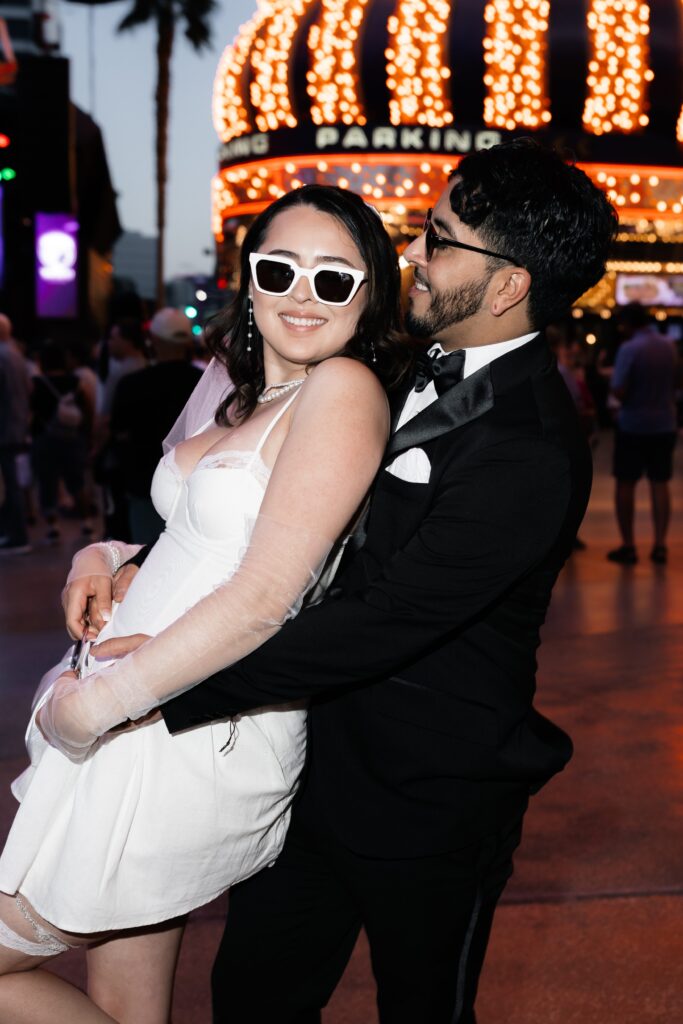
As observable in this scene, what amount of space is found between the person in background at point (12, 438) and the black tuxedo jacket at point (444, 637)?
7988 millimetres

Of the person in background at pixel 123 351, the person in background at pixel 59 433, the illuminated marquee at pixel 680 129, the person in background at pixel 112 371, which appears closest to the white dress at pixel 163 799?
the person in background at pixel 112 371

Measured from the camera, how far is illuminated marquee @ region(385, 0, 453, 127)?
1636 centimetres

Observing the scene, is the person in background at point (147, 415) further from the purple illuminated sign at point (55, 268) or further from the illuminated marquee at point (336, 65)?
the purple illuminated sign at point (55, 268)


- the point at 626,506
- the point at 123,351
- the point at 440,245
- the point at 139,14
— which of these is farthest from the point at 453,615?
the point at 139,14

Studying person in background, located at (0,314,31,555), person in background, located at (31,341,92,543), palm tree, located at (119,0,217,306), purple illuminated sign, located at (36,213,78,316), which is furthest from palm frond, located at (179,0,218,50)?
person in background, located at (0,314,31,555)

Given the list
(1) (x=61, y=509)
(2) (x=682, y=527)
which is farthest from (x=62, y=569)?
(2) (x=682, y=527)

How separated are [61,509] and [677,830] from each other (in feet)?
31.7

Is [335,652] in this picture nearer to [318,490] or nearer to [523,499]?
[318,490]

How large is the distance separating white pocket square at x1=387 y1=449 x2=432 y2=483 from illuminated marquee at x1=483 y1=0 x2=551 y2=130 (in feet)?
51.1

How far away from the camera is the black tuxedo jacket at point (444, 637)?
1.94 meters

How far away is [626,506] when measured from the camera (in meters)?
9.33

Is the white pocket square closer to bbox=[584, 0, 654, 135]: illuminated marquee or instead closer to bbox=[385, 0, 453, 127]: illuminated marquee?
bbox=[385, 0, 453, 127]: illuminated marquee

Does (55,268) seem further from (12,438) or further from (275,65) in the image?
(12,438)

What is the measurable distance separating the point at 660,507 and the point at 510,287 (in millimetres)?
7541
